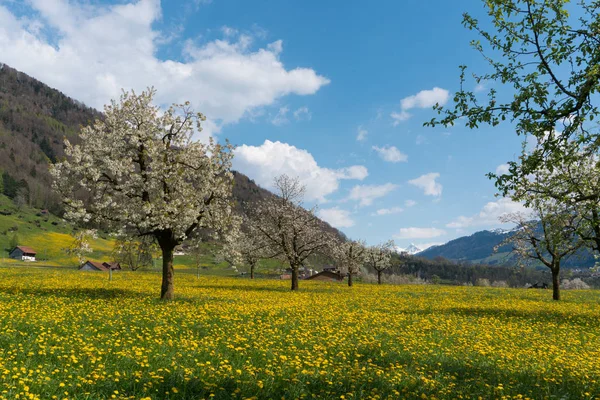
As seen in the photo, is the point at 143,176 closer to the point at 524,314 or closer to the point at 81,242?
the point at 81,242

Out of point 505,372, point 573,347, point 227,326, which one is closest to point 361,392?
point 505,372

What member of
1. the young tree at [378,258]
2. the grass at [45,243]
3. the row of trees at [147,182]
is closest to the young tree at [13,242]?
the grass at [45,243]

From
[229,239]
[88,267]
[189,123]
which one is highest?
[189,123]

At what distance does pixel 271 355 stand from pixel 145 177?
56.3 feet

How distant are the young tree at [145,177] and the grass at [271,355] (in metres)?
5.45

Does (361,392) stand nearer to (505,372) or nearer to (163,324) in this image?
(505,372)

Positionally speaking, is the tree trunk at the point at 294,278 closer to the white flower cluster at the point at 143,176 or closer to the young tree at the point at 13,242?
the white flower cluster at the point at 143,176

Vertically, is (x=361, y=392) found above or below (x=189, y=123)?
below

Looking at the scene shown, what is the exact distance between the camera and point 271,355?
40.5ft

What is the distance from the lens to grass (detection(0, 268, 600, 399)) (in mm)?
9305

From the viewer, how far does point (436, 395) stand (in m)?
9.73

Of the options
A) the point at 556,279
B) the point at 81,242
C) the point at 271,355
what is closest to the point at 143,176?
the point at 81,242

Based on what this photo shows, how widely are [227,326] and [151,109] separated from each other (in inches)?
667

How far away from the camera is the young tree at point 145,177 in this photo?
2436cm
